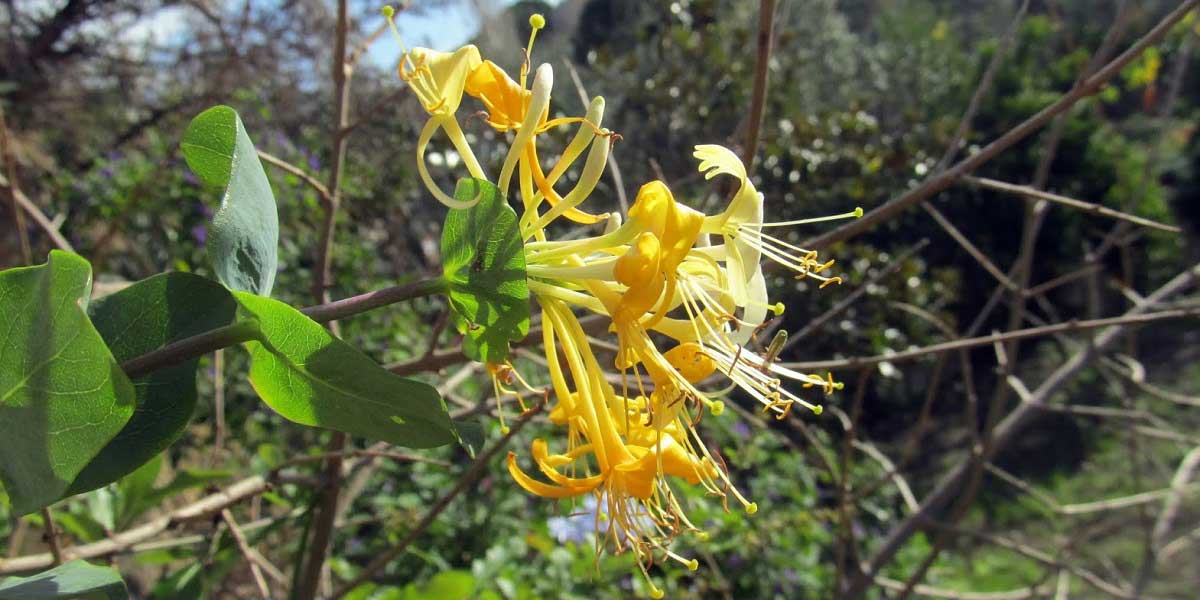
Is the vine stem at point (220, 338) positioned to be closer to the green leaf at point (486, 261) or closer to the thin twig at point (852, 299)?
the green leaf at point (486, 261)

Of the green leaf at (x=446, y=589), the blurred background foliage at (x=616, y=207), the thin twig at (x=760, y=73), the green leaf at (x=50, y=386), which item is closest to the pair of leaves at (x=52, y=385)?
the green leaf at (x=50, y=386)

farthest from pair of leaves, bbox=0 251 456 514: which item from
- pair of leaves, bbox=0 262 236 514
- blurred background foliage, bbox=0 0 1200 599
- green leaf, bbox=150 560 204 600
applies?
green leaf, bbox=150 560 204 600

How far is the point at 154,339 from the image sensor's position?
0.54 m

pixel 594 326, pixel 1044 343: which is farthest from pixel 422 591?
pixel 1044 343

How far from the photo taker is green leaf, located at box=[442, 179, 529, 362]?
0.56 metres

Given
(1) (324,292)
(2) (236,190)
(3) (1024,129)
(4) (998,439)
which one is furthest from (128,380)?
(4) (998,439)

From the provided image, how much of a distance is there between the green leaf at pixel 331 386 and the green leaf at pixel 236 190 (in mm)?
37

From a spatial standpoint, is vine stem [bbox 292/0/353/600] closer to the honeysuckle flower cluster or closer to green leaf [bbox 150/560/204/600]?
green leaf [bbox 150/560/204/600]

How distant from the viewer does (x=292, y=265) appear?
287cm

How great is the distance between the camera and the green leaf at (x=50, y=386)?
0.44m

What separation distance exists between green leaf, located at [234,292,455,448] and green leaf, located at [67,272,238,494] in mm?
45

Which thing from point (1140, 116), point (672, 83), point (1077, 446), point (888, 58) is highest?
point (672, 83)

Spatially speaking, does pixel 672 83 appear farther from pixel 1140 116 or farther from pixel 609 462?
pixel 1140 116

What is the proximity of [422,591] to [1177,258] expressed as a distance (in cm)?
732
